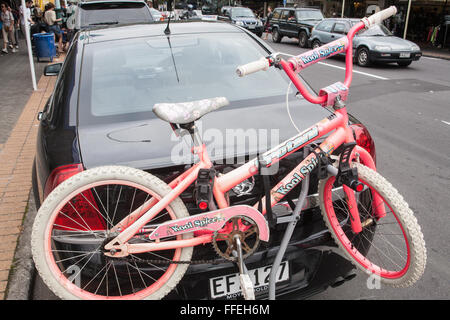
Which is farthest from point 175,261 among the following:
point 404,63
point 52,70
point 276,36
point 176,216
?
point 276,36

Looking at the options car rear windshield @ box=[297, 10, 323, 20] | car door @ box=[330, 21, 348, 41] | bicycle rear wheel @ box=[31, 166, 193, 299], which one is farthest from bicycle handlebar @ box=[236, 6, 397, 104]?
car rear windshield @ box=[297, 10, 323, 20]

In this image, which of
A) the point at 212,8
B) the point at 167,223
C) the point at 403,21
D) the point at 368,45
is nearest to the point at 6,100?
the point at 167,223

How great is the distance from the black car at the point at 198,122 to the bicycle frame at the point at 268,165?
8 cm

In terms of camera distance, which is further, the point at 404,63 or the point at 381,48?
the point at 404,63

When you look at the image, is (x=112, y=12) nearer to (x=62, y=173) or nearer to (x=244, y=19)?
(x=62, y=173)

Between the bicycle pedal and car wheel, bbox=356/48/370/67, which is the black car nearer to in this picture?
the bicycle pedal

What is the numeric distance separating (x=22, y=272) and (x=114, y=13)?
782cm

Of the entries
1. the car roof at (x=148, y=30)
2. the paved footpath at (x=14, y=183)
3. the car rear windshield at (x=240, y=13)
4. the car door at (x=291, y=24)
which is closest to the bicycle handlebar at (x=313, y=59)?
the car roof at (x=148, y=30)

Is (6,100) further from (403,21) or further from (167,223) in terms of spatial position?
(403,21)

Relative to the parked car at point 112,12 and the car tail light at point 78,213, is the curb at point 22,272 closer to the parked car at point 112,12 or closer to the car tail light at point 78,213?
the car tail light at point 78,213

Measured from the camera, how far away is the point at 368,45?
12.8 m

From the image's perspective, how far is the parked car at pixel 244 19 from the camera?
22.8m

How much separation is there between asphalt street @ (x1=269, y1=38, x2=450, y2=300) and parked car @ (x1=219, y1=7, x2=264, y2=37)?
1171 cm

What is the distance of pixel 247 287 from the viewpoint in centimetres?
187
